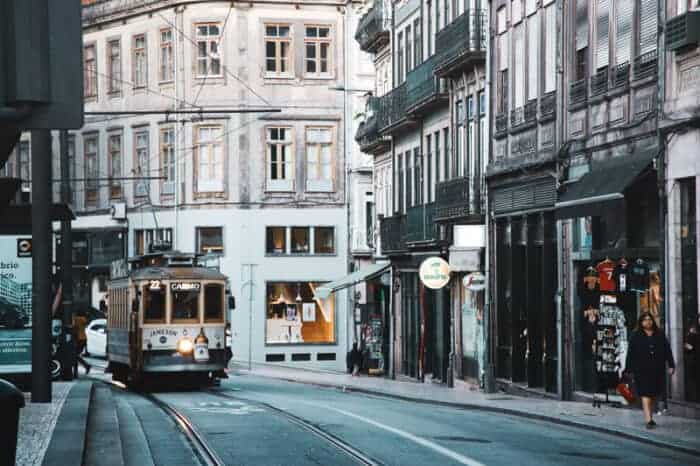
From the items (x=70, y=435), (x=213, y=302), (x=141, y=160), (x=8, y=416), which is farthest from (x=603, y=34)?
(x=141, y=160)

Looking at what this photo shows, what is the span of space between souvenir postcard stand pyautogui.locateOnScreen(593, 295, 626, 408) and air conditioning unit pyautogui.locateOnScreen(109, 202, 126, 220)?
43.7m

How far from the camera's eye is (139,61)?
7125cm

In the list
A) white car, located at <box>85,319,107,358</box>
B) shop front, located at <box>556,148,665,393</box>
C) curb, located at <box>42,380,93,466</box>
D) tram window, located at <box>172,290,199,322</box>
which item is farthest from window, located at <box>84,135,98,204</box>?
curb, located at <box>42,380,93,466</box>

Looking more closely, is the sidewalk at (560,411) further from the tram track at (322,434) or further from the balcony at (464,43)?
the balcony at (464,43)

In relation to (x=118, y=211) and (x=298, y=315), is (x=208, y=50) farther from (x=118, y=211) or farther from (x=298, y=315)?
(x=298, y=315)

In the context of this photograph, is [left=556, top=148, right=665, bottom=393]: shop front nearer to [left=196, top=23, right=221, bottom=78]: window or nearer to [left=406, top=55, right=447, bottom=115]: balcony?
[left=406, top=55, right=447, bottom=115]: balcony

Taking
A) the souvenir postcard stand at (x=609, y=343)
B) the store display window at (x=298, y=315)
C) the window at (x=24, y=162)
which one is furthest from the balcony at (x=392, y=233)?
the window at (x=24, y=162)

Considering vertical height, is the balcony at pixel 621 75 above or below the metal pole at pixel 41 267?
above

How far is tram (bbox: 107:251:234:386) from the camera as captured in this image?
37.8 meters

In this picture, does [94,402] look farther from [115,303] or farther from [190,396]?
[115,303]

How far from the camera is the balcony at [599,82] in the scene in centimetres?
3067

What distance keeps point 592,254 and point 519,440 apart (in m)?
9.83

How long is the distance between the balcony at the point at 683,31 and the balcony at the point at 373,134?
28.7 m

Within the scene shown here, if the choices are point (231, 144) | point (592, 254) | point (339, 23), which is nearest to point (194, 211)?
point (231, 144)
